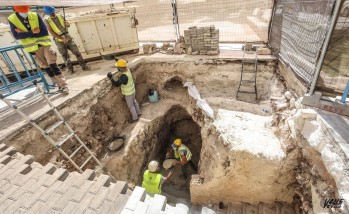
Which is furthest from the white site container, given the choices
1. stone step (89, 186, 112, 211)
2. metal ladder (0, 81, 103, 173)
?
stone step (89, 186, 112, 211)

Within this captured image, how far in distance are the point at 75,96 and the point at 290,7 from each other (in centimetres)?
612

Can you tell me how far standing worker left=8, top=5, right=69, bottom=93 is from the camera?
13.8ft

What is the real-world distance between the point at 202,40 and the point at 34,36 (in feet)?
16.7

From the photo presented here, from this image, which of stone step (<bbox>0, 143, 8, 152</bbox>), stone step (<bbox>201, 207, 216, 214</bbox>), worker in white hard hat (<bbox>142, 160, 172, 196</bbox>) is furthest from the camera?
stone step (<bbox>201, 207, 216, 214</bbox>)

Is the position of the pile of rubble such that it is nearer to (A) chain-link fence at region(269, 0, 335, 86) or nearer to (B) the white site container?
(B) the white site container

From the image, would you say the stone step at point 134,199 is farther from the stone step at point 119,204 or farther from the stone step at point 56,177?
the stone step at point 56,177

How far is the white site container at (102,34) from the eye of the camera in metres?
7.02

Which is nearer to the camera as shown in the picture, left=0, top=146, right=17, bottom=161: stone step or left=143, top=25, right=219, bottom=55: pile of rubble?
left=0, top=146, right=17, bottom=161: stone step

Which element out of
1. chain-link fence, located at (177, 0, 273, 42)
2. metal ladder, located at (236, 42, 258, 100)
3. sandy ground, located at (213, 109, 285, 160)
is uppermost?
chain-link fence, located at (177, 0, 273, 42)

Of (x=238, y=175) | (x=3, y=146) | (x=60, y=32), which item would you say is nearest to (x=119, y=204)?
(x=3, y=146)

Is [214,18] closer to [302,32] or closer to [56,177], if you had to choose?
[302,32]

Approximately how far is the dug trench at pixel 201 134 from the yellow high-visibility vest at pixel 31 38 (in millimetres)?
1514

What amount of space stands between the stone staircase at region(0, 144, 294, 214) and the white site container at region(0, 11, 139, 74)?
5354 millimetres

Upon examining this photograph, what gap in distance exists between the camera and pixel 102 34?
7434 millimetres
